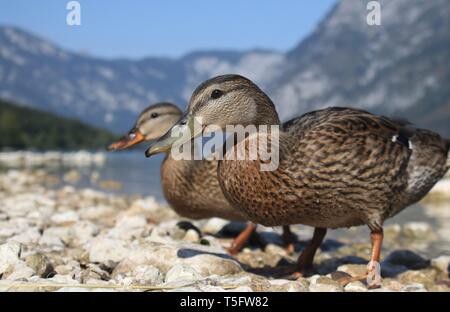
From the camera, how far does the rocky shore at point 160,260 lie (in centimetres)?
444

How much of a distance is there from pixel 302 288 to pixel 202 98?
1715 mm

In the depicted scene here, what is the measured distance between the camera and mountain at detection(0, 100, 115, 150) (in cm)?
6588

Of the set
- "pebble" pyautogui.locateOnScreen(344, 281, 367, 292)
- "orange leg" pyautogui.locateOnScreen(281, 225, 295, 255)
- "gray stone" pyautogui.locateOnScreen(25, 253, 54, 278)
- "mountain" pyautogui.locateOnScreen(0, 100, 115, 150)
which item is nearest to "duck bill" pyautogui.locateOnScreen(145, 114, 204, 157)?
"gray stone" pyautogui.locateOnScreen(25, 253, 54, 278)

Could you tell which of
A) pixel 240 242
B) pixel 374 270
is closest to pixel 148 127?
pixel 240 242

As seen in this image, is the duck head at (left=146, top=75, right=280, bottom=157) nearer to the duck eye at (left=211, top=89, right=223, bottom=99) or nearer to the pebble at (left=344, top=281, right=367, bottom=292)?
the duck eye at (left=211, top=89, right=223, bottom=99)

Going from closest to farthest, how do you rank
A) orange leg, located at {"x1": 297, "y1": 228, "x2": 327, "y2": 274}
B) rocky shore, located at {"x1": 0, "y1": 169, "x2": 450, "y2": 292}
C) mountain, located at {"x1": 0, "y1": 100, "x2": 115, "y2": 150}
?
rocky shore, located at {"x1": 0, "y1": 169, "x2": 450, "y2": 292}, orange leg, located at {"x1": 297, "y1": 228, "x2": 327, "y2": 274}, mountain, located at {"x1": 0, "y1": 100, "x2": 115, "y2": 150}

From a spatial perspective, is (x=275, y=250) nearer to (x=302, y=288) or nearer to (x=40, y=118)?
(x=302, y=288)

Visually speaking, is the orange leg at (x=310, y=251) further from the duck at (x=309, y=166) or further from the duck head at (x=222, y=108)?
the duck head at (x=222, y=108)

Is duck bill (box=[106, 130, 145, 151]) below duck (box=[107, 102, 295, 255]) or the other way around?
the other way around

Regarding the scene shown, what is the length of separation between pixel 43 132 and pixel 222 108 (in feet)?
255

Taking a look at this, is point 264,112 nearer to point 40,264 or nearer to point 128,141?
point 40,264

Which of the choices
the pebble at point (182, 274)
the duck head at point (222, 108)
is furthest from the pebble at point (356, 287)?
the duck head at point (222, 108)

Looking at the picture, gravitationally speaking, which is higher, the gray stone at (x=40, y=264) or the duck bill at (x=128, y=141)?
→ the duck bill at (x=128, y=141)

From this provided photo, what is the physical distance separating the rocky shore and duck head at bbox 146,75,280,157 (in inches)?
44.9
